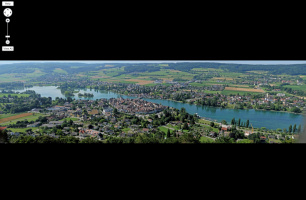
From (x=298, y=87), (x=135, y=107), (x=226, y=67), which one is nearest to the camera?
(x=135, y=107)

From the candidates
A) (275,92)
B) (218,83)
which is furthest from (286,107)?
(218,83)

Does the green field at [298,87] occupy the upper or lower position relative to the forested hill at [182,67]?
lower

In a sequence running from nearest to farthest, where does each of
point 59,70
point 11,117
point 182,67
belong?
point 11,117
point 59,70
point 182,67

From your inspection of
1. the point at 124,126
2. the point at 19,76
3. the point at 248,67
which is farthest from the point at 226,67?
the point at 19,76

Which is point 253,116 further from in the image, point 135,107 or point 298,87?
point 298,87

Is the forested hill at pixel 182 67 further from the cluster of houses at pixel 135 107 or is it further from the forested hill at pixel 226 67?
the cluster of houses at pixel 135 107

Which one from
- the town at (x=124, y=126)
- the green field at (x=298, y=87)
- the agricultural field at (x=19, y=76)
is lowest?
the town at (x=124, y=126)

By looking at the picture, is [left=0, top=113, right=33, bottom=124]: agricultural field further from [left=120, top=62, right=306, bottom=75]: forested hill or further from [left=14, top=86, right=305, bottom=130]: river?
[left=120, top=62, right=306, bottom=75]: forested hill

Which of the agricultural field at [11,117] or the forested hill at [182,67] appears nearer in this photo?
the agricultural field at [11,117]

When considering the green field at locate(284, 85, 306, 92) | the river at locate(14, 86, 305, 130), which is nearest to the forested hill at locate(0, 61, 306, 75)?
the green field at locate(284, 85, 306, 92)

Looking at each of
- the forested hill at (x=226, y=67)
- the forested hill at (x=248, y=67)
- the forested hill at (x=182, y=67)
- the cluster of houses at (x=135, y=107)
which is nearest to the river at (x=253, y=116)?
the cluster of houses at (x=135, y=107)
